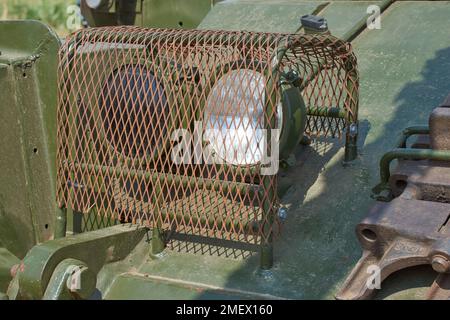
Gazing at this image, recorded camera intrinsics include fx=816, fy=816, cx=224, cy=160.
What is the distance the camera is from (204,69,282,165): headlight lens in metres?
3.04

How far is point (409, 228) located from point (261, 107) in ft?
2.47

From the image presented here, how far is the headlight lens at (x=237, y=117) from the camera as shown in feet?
9.98

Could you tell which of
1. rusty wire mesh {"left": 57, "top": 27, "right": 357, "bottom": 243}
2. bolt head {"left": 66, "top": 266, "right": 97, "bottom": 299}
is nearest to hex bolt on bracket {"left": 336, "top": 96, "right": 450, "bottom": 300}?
rusty wire mesh {"left": 57, "top": 27, "right": 357, "bottom": 243}

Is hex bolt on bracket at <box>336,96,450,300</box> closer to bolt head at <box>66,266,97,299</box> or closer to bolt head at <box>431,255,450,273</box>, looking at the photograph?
bolt head at <box>431,255,450,273</box>

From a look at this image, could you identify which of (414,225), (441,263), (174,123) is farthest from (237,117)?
(441,263)

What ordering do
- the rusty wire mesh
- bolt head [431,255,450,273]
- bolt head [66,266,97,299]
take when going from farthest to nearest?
the rusty wire mesh → bolt head [66,266,97,299] → bolt head [431,255,450,273]

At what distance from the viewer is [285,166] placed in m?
3.54

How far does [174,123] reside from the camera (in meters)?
3.23

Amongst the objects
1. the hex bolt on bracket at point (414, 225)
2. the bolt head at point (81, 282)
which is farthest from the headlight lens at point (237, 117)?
the bolt head at point (81, 282)

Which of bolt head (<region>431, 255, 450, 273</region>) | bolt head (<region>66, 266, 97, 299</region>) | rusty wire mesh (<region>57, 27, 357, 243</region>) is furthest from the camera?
rusty wire mesh (<region>57, 27, 357, 243</region>)

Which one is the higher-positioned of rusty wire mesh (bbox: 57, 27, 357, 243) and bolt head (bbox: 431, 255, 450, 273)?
rusty wire mesh (bbox: 57, 27, 357, 243)

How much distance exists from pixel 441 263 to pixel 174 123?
1228 mm

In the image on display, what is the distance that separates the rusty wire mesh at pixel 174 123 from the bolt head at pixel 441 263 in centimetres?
72
